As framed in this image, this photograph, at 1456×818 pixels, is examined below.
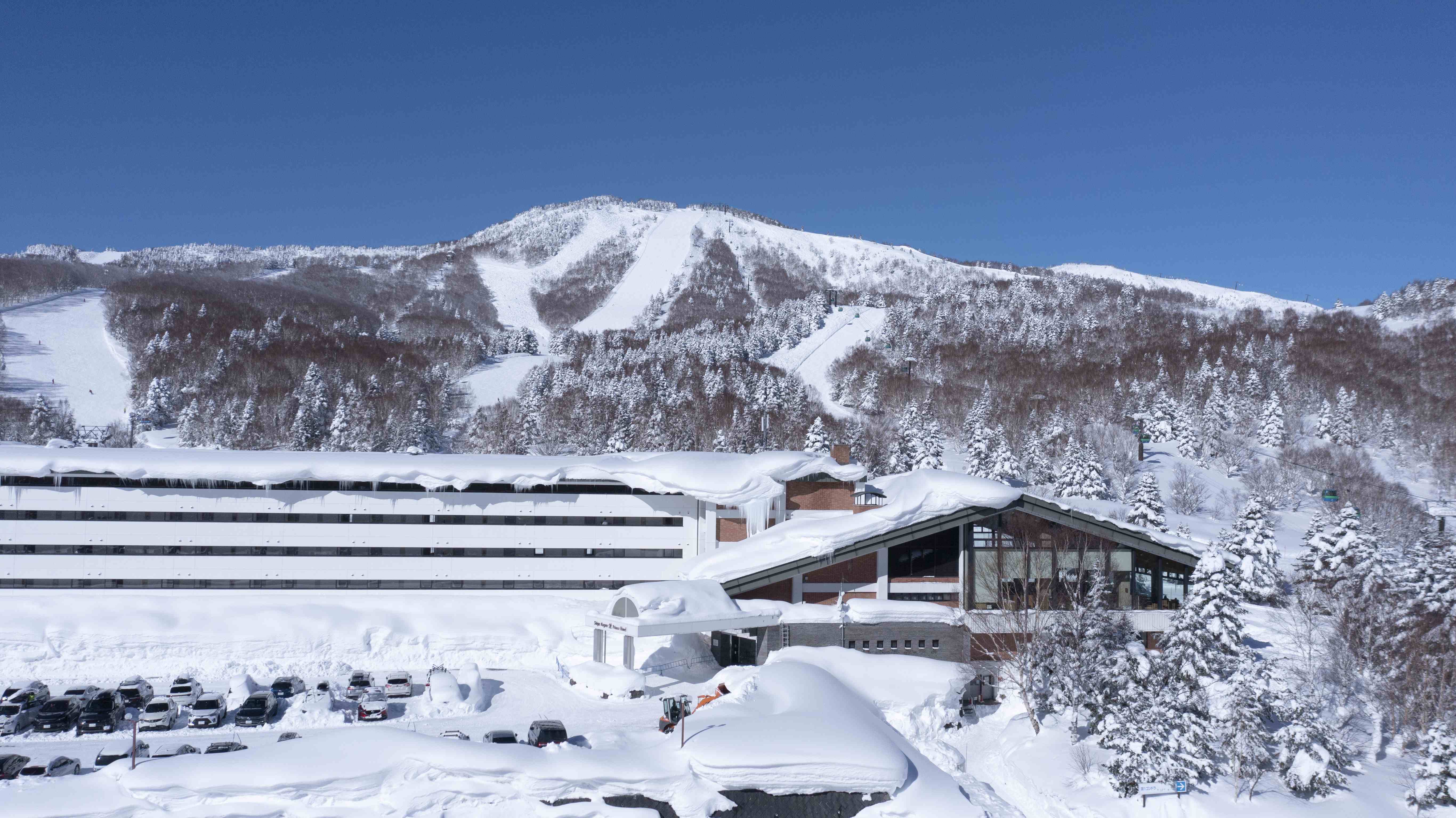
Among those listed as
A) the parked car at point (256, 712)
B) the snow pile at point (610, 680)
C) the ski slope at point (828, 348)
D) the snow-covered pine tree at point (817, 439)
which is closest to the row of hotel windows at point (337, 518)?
the snow pile at point (610, 680)

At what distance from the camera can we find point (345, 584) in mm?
33500

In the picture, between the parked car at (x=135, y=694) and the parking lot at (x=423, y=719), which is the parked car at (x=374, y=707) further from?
the parked car at (x=135, y=694)

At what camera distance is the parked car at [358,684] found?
25578 millimetres

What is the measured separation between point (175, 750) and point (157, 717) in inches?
161

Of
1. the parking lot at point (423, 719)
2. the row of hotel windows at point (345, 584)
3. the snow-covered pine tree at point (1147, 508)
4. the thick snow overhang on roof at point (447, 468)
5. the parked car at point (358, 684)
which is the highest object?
the thick snow overhang on roof at point (447, 468)

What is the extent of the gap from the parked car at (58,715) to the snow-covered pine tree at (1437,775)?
1252 inches

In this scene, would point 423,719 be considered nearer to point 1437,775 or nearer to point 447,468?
point 447,468

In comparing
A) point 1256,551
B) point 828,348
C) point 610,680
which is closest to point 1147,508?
point 1256,551

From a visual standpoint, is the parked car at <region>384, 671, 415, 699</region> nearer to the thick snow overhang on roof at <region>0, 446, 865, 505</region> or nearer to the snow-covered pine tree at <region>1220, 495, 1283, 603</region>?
the thick snow overhang on roof at <region>0, 446, 865, 505</region>

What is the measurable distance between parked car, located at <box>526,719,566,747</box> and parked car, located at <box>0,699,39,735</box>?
41.9 feet

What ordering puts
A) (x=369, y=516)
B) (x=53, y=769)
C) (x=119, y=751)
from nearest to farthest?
(x=53, y=769), (x=119, y=751), (x=369, y=516)

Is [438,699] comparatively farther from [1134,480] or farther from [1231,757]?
[1134,480]

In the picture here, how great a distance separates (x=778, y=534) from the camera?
103 ft

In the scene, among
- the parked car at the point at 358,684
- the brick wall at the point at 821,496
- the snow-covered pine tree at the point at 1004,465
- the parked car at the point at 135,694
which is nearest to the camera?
the parked car at the point at 135,694
